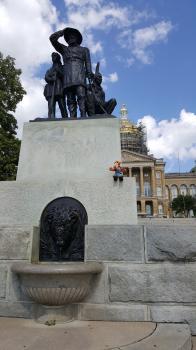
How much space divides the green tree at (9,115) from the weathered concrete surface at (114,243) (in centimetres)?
1156

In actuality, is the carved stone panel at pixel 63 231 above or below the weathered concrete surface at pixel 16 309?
above

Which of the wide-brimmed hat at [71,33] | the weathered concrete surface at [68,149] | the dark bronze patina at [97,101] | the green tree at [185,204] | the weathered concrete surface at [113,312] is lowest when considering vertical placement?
the weathered concrete surface at [113,312]

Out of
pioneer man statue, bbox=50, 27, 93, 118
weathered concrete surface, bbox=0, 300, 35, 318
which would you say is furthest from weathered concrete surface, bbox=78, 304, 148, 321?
pioneer man statue, bbox=50, 27, 93, 118

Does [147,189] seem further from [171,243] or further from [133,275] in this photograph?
[133,275]

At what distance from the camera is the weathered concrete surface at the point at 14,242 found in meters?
4.40

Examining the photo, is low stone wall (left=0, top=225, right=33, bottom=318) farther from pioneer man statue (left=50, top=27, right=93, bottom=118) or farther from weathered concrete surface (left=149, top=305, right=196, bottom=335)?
pioneer man statue (left=50, top=27, right=93, bottom=118)

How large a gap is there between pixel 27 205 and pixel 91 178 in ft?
3.75

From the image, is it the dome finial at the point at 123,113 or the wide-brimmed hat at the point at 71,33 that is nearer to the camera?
the wide-brimmed hat at the point at 71,33

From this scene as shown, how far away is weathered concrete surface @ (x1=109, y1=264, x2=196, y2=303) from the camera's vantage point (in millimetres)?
4031

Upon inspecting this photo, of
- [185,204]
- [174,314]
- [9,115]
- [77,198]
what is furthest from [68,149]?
[185,204]

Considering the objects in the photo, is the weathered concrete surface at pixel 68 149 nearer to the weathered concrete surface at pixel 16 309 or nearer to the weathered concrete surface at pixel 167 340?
the weathered concrete surface at pixel 16 309

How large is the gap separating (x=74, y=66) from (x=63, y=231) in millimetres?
3412

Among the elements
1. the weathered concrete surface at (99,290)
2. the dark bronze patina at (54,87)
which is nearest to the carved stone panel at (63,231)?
the weathered concrete surface at (99,290)

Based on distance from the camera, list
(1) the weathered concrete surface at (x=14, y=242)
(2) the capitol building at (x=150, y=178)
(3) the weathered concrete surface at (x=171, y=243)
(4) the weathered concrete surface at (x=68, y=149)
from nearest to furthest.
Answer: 1. (3) the weathered concrete surface at (x=171, y=243)
2. (1) the weathered concrete surface at (x=14, y=242)
3. (4) the weathered concrete surface at (x=68, y=149)
4. (2) the capitol building at (x=150, y=178)
